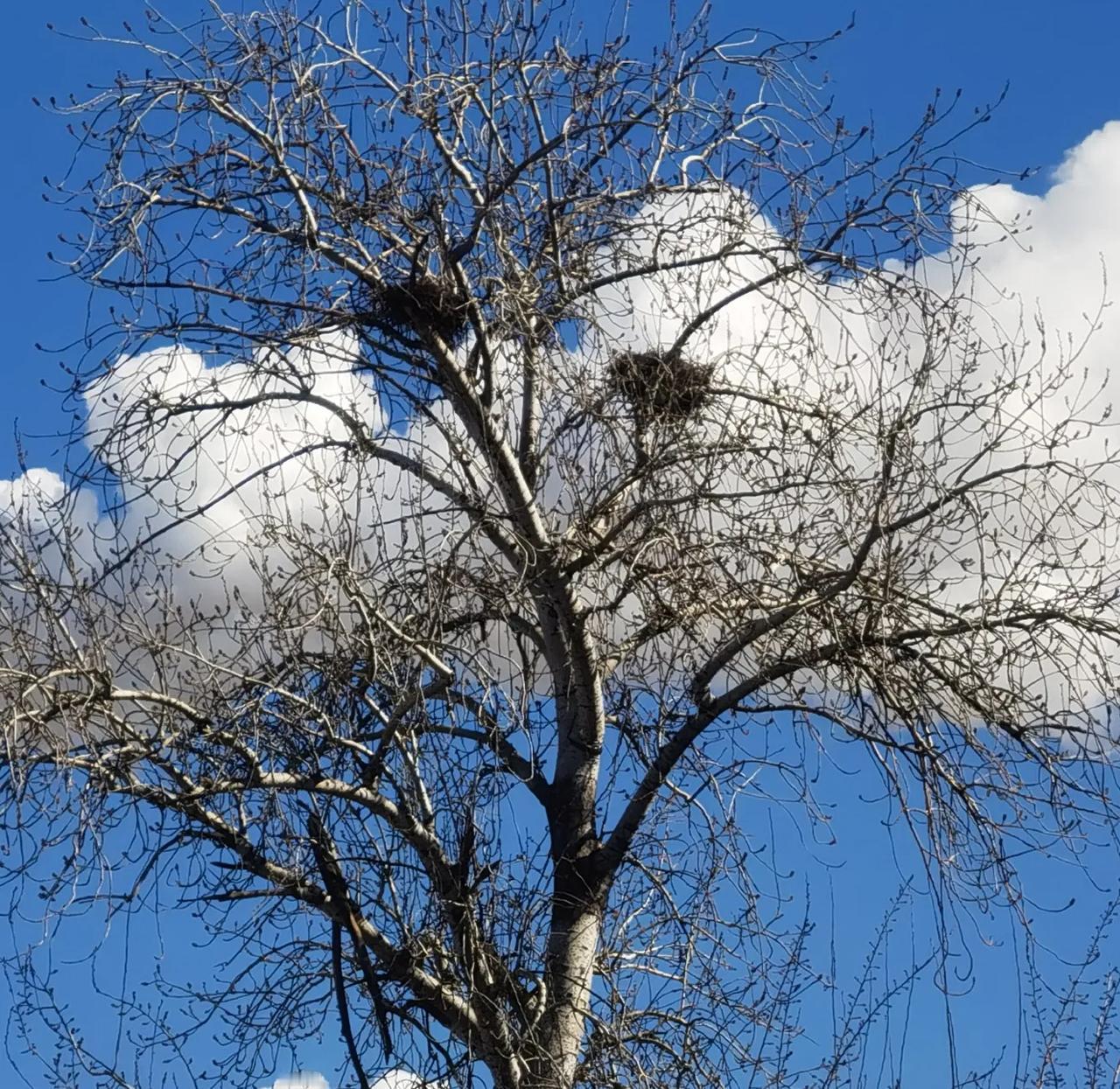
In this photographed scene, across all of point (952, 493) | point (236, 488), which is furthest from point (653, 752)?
point (236, 488)

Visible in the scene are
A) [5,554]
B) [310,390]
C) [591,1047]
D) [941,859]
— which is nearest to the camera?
[5,554]

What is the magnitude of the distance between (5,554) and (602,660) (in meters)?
2.54

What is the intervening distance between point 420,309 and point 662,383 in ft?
3.56

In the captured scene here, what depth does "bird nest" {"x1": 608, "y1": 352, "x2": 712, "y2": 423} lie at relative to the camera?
6551 millimetres

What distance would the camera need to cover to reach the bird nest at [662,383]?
21.5 feet

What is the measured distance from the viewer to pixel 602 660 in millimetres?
6879

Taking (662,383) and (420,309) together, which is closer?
(420,309)

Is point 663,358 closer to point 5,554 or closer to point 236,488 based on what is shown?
point 236,488

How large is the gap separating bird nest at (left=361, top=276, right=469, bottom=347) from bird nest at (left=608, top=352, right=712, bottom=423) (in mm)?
721

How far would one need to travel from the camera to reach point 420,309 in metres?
6.68

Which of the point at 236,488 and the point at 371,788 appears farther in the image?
the point at 236,488

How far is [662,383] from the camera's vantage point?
682 centimetres

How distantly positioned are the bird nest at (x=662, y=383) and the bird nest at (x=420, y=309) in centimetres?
72

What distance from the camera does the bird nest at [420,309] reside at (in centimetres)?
660
